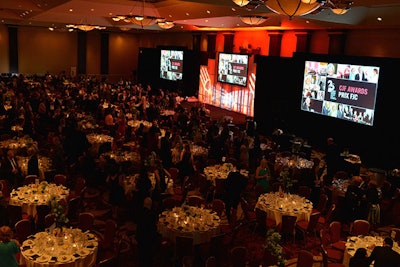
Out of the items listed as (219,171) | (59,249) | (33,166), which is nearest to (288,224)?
(219,171)

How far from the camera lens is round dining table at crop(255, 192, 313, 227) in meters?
8.37

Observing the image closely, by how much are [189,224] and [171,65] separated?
2310 centimetres

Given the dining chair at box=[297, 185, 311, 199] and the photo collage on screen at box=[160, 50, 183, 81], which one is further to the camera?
the photo collage on screen at box=[160, 50, 183, 81]

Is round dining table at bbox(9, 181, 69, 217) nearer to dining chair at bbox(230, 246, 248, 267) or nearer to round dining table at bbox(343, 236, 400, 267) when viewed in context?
dining chair at bbox(230, 246, 248, 267)

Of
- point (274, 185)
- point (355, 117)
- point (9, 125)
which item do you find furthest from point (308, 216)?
point (9, 125)

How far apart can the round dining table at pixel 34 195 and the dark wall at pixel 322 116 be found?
1018cm

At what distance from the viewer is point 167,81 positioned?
1198 inches

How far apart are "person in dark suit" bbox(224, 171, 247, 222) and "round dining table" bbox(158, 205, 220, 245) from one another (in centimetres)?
112

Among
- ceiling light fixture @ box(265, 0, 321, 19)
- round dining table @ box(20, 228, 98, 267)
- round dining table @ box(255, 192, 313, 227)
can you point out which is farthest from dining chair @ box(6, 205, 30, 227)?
ceiling light fixture @ box(265, 0, 321, 19)

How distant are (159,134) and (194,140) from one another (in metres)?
1.12

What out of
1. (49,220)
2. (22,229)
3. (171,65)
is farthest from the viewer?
(171,65)

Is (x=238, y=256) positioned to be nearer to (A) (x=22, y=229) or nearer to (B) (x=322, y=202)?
(A) (x=22, y=229)

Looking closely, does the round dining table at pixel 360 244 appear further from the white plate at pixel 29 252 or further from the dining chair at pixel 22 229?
the dining chair at pixel 22 229

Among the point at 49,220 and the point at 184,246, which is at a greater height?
the point at 49,220
